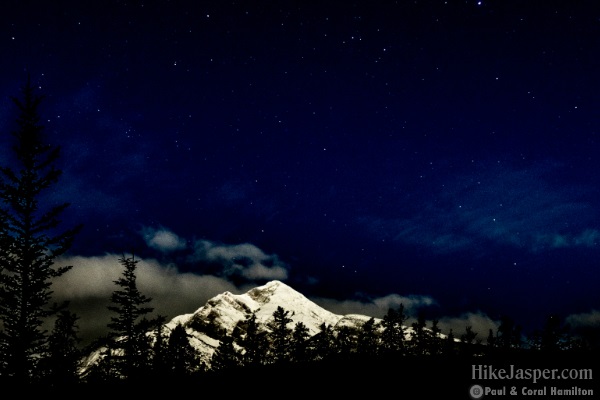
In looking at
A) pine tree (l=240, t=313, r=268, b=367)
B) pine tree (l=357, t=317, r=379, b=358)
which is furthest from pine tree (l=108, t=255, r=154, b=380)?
pine tree (l=357, t=317, r=379, b=358)

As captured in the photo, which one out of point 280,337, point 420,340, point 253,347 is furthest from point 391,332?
point 253,347

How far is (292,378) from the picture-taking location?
504 inches

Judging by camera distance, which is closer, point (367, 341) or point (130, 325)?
point (130, 325)

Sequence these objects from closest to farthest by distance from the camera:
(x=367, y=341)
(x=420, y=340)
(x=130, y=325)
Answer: (x=130, y=325)
(x=367, y=341)
(x=420, y=340)

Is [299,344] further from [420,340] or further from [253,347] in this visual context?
[420,340]

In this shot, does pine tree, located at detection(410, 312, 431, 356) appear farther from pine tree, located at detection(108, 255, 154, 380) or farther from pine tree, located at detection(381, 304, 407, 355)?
pine tree, located at detection(108, 255, 154, 380)

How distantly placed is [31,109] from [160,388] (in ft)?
60.7

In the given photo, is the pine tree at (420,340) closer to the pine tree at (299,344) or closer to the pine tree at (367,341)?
the pine tree at (367,341)

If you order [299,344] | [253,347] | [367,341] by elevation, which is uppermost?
[367,341]

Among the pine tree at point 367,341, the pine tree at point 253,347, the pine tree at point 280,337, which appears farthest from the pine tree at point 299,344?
the pine tree at point 367,341

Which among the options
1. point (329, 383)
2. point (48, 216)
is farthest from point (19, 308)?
point (329, 383)

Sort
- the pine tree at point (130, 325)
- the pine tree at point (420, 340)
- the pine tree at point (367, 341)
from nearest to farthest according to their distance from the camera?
the pine tree at point (130, 325) → the pine tree at point (367, 341) → the pine tree at point (420, 340)

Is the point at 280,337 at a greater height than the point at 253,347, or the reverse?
the point at 280,337

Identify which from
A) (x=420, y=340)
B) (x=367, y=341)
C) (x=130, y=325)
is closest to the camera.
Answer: (x=130, y=325)
